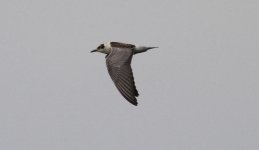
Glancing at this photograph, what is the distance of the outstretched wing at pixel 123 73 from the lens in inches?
1280

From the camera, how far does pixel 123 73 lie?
3362cm

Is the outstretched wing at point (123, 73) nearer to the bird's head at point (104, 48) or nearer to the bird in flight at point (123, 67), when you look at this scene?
the bird in flight at point (123, 67)

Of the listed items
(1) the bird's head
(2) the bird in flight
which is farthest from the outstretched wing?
(1) the bird's head

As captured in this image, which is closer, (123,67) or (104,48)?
(123,67)

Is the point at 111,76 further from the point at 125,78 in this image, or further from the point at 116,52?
the point at 116,52

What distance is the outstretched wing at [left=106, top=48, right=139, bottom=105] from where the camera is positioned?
107 feet

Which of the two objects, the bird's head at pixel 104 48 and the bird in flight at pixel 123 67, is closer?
the bird in flight at pixel 123 67

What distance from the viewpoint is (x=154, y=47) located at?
3653cm

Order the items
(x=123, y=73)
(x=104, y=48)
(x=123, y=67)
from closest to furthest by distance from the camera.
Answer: (x=123, y=73) → (x=123, y=67) → (x=104, y=48)

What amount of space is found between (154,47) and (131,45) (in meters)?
1.06

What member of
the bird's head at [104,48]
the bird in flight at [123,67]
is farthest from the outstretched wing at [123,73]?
the bird's head at [104,48]

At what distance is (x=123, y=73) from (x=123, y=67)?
1.76 feet

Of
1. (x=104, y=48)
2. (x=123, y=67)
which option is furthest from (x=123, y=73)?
(x=104, y=48)

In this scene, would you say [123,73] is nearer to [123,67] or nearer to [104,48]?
[123,67]
